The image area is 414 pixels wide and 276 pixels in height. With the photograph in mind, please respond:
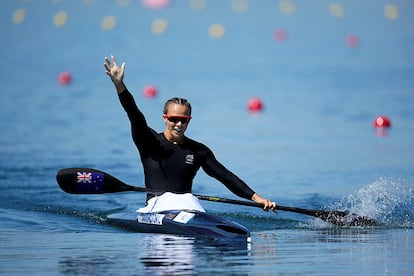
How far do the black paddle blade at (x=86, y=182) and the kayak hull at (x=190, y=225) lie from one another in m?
0.44

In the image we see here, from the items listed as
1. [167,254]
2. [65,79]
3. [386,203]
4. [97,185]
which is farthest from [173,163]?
[65,79]

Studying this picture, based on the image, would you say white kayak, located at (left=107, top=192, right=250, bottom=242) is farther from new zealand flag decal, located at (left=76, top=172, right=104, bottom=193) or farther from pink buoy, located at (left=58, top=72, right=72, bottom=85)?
pink buoy, located at (left=58, top=72, right=72, bottom=85)

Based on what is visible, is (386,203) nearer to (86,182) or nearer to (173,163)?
(173,163)

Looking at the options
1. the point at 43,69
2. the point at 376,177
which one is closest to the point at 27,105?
the point at 43,69

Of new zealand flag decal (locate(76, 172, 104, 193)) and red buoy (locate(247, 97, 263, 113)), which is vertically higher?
red buoy (locate(247, 97, 263, 113))

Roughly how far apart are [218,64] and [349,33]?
28.0 feet

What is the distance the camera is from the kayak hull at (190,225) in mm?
10656

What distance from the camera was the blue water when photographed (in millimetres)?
9945

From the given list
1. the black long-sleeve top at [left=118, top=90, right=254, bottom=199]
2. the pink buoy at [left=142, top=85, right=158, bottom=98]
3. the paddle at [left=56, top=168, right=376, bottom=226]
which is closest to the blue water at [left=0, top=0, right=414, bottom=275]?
the paddle at [left=56, top=168, right=376, bottom=226]

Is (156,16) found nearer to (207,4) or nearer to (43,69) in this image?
(207,4)

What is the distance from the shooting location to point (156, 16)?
50.9 m

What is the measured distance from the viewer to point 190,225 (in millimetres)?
10820

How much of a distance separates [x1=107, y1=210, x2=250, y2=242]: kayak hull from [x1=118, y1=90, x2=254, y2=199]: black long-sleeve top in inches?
10.9

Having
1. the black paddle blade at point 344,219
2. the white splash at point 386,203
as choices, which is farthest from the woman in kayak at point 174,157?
the white splash at point 386,203
